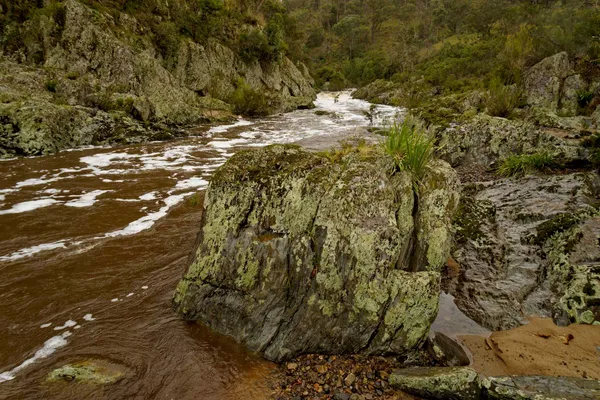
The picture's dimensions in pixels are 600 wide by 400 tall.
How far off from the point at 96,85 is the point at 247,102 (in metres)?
13.2

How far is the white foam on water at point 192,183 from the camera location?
1054cm

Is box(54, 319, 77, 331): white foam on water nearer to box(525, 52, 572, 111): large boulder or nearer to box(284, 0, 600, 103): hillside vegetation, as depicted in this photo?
box(284, 0, 600, 103): hillside vegetation

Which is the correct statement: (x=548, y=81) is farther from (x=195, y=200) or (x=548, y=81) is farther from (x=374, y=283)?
(x=374, y=283)

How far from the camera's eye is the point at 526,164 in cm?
877

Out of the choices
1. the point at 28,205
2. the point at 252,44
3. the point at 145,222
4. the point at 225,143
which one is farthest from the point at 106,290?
the point at 252,44

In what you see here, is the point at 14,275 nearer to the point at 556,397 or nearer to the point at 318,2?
the point at 556,397

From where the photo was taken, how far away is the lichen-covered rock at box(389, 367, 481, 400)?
3025mm

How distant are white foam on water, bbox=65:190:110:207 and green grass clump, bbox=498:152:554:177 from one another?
1152cm

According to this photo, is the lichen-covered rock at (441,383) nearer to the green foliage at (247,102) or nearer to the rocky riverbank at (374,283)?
the rocky riverbank at (374,283)

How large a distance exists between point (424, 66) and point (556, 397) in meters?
62.5

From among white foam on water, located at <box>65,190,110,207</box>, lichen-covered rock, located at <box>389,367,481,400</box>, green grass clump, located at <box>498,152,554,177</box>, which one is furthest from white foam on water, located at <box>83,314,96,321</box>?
green grass clump, located at <box>498,152,554,177</box>

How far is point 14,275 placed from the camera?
5.47 m

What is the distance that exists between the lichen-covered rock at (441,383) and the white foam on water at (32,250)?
6.63 meters

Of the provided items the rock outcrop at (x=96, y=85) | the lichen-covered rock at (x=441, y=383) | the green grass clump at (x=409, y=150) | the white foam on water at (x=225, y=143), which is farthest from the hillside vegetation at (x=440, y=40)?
the rock outcrop at (x=96, y=85)
